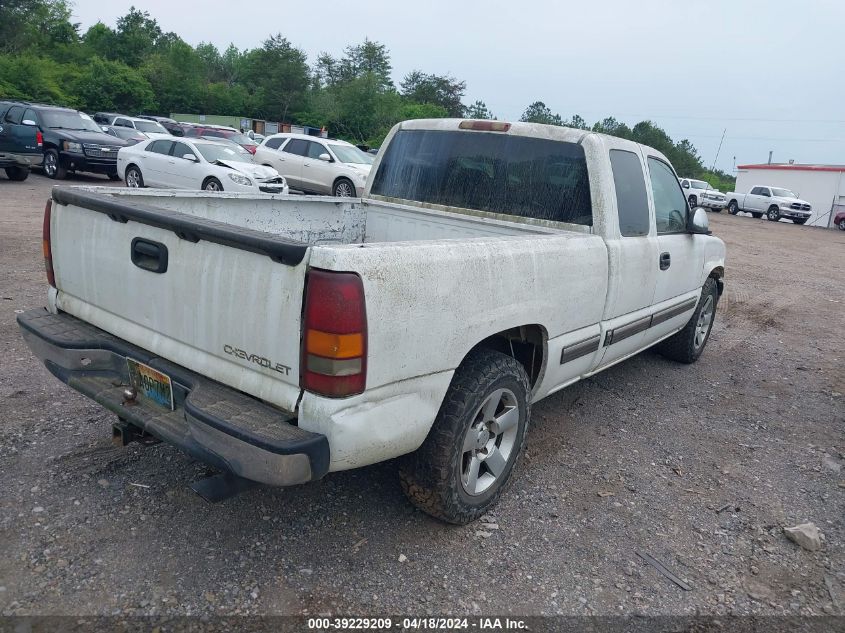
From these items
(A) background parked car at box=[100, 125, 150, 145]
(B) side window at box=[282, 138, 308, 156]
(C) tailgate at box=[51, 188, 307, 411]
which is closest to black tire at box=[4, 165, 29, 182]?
(A) background parked car at box=[100, 125, 150, 145]

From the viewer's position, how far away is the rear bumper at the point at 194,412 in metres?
2.35

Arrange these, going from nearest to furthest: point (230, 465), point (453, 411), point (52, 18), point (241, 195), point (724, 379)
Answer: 1. point (230, 465)
2. point (453, 411)
3. point (241, 195)
4. point (724, 379)
5. point (52, 18)

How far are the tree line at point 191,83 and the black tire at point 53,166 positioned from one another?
29.4 meters

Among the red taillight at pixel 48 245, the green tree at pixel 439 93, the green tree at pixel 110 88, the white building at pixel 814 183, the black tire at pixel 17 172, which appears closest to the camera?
the red taillight at pixel 48 245

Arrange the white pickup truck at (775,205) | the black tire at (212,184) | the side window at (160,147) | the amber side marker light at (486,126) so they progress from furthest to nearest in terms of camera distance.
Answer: the white pickup truck at (775,205) → the side window at (160,147) → the black tire at (212,184) → the amber side marker light at (486,126)

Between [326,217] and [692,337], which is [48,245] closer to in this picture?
[326,217]

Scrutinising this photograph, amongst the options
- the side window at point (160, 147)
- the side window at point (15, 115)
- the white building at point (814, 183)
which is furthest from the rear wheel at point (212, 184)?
the white building at point (814, 183)

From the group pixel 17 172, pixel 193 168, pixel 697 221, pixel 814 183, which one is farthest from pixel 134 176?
pixel 814 183

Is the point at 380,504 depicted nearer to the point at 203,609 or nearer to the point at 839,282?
the point at 203,609

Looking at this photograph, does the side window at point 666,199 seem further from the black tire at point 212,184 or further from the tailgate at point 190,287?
the black tire at point 212,184

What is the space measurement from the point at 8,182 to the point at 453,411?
16961 mm

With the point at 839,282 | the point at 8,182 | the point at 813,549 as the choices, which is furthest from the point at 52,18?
the point at 813,549

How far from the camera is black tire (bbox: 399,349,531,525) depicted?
293 centimetres

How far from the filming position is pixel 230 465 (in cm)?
243
